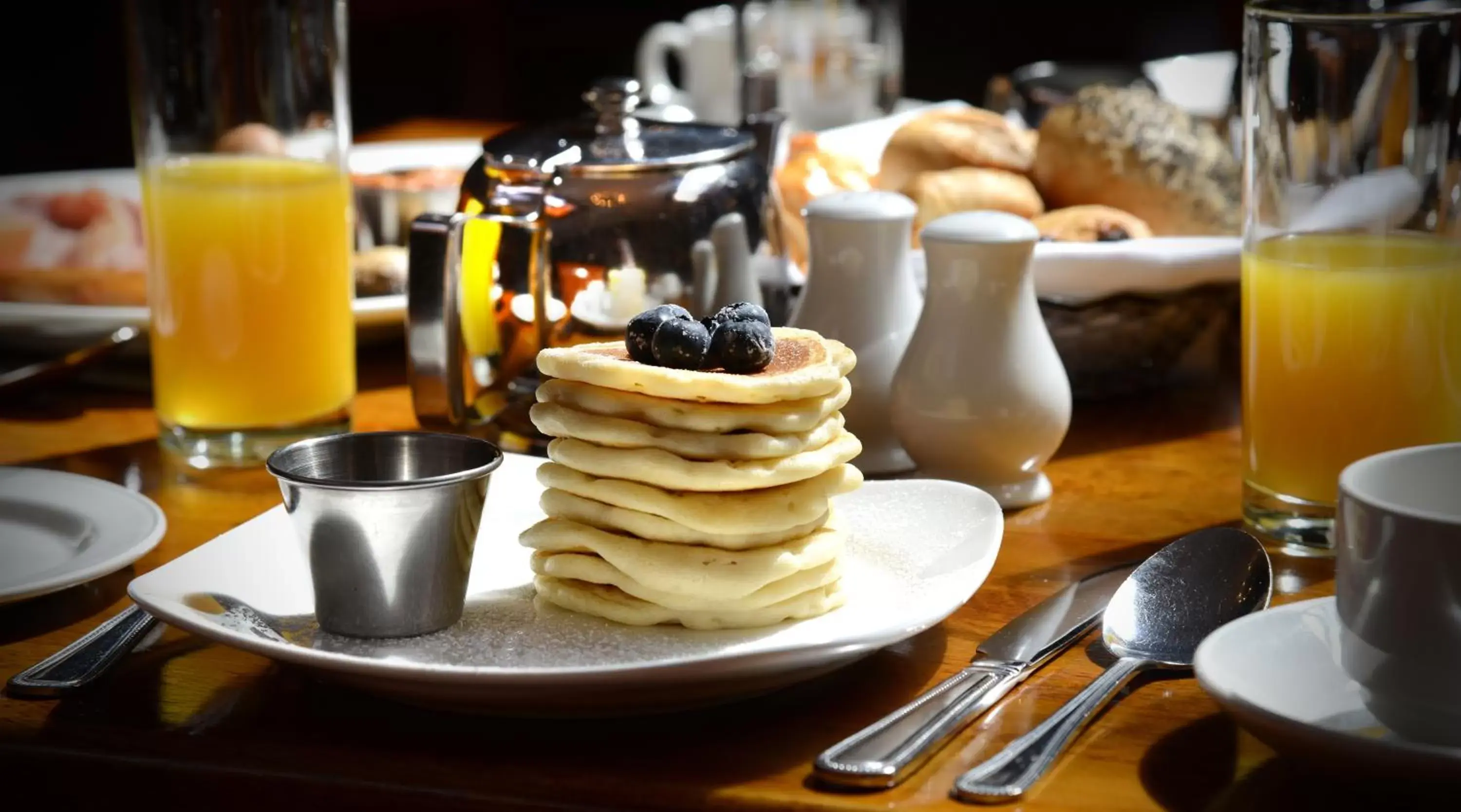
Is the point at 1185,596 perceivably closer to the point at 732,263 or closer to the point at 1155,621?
the point at 1155,621

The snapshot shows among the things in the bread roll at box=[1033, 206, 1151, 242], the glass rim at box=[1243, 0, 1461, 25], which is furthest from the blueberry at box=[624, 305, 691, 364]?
the bread roll at box=[1033, 206, 1151, 242]

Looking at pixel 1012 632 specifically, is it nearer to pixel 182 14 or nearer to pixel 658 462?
pixel 658 462

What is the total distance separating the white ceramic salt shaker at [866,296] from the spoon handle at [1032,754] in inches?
16.9

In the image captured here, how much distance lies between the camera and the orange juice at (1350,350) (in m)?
0.95

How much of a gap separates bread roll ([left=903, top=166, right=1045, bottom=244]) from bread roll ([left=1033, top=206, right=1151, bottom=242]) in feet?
0.13

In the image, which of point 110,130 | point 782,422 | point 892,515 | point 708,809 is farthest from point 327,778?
point 110,130

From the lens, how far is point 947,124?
4.79ft

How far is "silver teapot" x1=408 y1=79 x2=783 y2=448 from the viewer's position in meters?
1.13

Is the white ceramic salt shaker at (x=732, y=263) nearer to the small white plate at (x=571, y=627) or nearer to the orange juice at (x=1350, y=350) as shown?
the small white plate at (x=571, y=627)

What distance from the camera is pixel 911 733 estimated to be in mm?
672

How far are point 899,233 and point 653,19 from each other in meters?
3.02

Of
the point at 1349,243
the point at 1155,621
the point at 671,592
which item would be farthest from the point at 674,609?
the point at 1349,243

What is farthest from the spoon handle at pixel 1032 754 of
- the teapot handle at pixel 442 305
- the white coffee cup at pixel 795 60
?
the white coffee cup at pixel 795 60

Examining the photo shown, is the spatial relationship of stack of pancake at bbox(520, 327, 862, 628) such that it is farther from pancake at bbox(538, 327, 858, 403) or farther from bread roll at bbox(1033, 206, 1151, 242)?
bread roll at bbox(1033, 206, 1151, 242)
